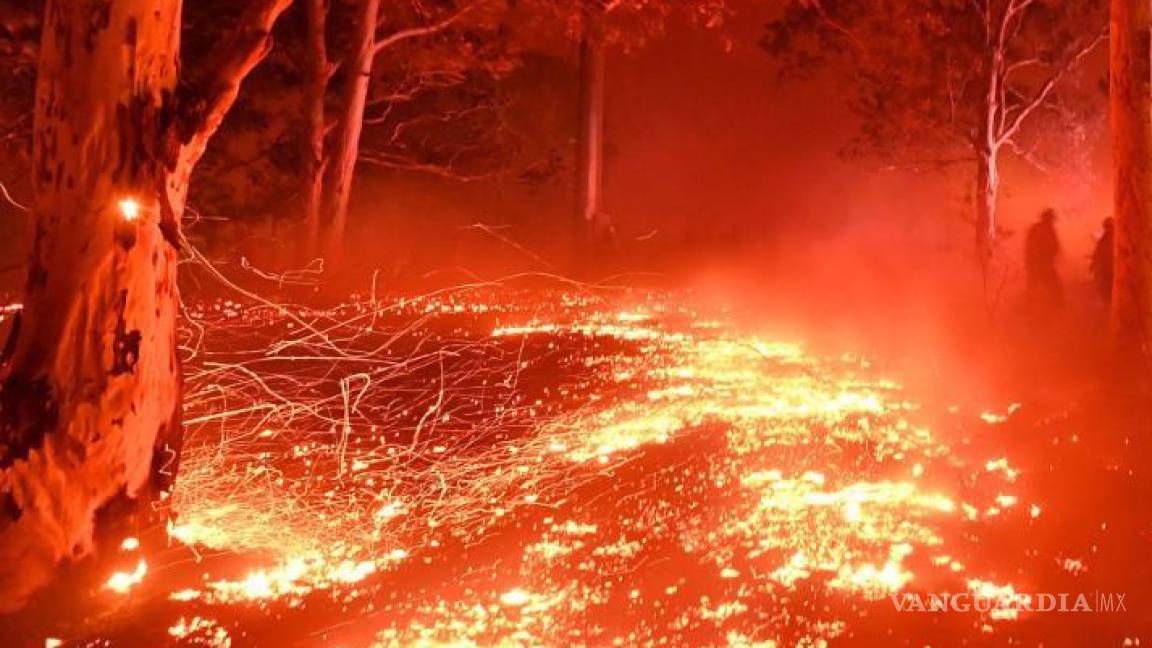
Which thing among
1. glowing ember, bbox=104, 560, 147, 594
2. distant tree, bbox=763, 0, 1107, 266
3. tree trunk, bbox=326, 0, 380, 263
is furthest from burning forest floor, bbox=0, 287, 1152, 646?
distant tree, bbox=763, 0, 1107, 266

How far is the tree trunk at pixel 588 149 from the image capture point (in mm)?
24344

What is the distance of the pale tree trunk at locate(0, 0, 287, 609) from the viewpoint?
201 inches

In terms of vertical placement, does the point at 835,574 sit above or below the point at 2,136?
below

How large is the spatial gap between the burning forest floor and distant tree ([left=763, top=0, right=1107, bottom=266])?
8.84 metres

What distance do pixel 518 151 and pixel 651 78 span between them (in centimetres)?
778

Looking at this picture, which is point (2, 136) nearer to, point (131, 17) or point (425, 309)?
point (425, 309)

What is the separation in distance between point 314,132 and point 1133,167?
13.3 meters

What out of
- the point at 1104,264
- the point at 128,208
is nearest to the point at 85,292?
the point at 128,208

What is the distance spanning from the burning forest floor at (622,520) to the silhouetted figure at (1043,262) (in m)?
Result: 6.84

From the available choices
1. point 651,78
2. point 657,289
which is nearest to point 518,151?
point 657,289

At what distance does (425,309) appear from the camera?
1703 cm

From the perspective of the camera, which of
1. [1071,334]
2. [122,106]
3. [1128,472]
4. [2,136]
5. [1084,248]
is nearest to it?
[122,106]

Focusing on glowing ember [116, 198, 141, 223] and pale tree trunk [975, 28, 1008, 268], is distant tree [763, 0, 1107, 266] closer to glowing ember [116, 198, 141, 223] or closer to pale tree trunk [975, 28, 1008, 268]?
pale tree trunk [975, 28, 1008, 268]

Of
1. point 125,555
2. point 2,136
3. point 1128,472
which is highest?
point 2,136
